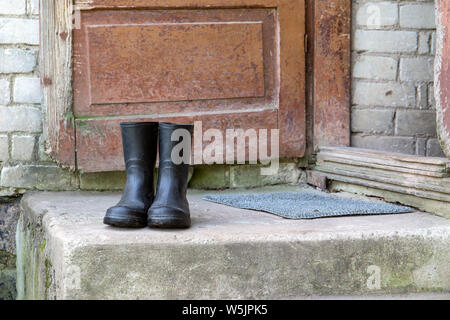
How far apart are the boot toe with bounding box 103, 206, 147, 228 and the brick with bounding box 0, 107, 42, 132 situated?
1.21m

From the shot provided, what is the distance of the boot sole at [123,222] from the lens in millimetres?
1778

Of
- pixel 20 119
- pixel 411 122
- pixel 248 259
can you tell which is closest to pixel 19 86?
pixel 20 119

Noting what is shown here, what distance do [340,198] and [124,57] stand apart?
1163 millimetres

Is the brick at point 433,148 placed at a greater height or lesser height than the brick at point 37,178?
greater

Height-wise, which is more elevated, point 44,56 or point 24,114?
point 44,56

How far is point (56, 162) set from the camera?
2.77 meters

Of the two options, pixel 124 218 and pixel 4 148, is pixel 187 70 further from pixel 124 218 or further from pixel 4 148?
pixel 124 218

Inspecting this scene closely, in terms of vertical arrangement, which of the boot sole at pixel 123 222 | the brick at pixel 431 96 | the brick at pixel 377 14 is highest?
the brick at pixel 377 14

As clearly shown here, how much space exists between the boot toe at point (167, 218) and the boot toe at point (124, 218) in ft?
0.12

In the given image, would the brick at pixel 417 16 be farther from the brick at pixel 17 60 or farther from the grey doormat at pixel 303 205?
the brick at pixel 17 60

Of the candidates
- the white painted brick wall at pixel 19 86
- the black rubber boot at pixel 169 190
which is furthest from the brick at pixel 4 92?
the black rubber boot at pixel 169 190

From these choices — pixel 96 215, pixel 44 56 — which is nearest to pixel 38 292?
pixel 96 215
